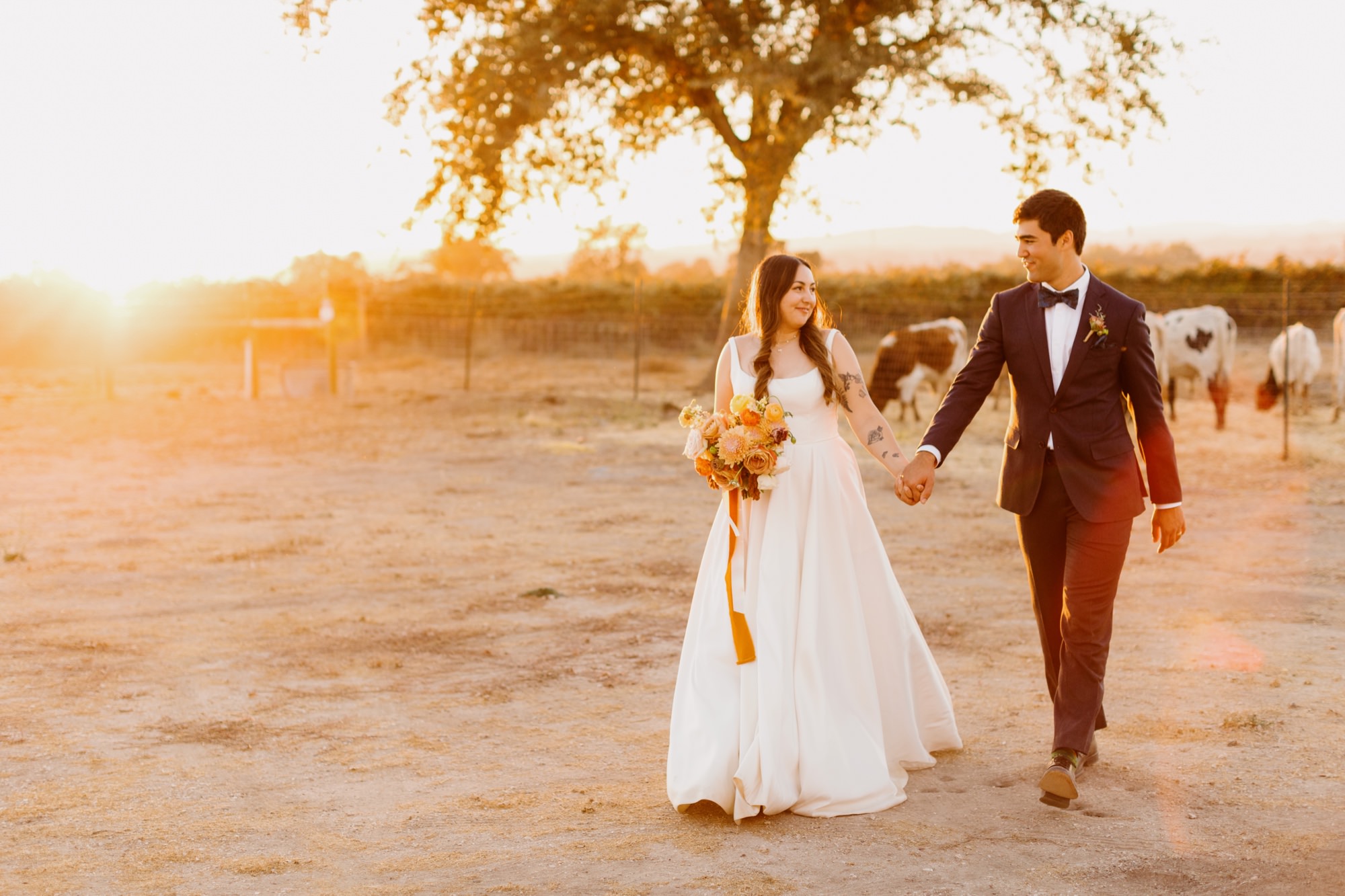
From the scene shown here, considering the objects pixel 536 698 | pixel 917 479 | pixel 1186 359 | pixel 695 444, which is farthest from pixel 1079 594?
pixel 1186 359

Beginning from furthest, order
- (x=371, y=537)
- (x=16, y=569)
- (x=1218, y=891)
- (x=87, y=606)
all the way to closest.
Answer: (x=371, y=537), (x=16, y=569), (x=87, y=606), (x=1218, y=891)

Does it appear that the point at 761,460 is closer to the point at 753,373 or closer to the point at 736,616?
the point at 753,373

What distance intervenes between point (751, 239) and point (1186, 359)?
6966 mm

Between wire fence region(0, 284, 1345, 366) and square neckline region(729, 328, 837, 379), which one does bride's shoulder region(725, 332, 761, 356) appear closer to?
square neckline region(729, 328, 837, 379)

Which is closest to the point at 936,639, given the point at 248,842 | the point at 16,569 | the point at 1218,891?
the point at 1218,891

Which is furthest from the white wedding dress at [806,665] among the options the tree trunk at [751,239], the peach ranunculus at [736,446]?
the tree trunk at [751,239]

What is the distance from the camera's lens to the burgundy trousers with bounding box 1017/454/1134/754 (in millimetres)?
4238

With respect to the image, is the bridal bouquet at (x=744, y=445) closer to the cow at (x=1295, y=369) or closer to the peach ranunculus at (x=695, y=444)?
the peach ranunculus at (x=695, y=444)

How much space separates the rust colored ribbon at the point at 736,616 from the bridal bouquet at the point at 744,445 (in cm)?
10

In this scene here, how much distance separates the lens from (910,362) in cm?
1909

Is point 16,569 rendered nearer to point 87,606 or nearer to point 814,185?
point 87,606

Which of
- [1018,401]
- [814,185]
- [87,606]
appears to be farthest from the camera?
[814,185]

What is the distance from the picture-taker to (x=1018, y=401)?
441cm

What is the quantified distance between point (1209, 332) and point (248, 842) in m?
16.8
